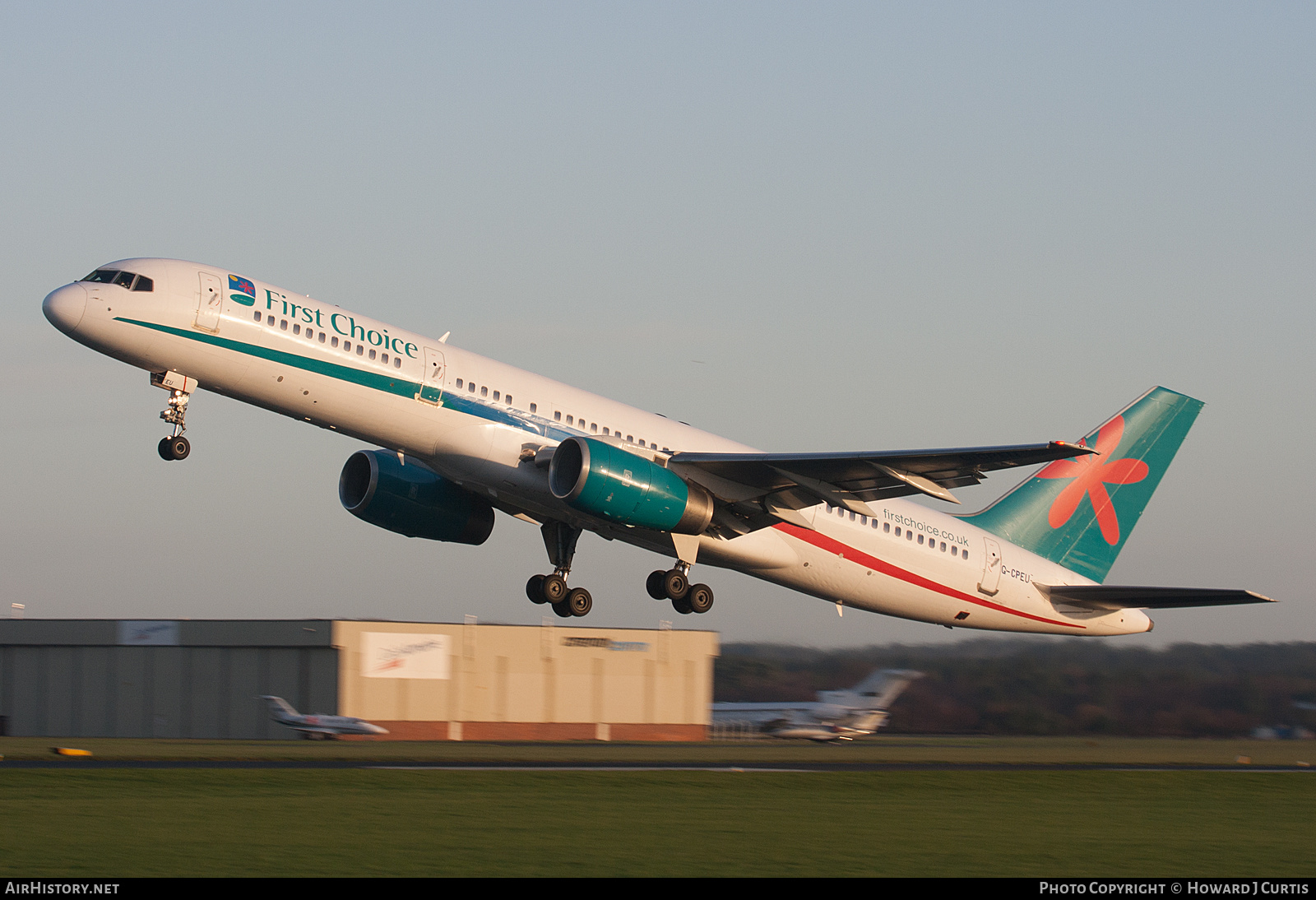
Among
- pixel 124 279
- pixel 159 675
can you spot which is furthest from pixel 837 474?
pixel 159 675

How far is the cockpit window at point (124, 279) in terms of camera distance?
2670 cm

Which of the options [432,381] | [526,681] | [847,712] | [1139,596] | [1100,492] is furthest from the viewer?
[526,681]

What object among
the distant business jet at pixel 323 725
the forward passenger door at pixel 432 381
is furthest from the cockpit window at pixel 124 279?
the distant business jet at pixel 323 725

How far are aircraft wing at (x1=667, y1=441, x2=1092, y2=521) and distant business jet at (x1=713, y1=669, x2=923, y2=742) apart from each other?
28783 millimetres

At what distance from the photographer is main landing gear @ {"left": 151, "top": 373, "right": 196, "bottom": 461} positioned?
2719 cm

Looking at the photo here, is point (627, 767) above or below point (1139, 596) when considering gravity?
below

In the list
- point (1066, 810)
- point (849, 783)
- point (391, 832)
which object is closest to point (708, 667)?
point (849, 783)

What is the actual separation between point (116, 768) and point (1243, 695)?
3892cm

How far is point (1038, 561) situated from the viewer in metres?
37.0

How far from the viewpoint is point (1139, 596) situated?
115 ft

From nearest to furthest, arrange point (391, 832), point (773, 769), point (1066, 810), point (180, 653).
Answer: point (391, 832)
point (1066, 810)
point (773, 769)
point (180, 653)

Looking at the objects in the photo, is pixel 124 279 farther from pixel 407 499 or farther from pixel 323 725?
pixel 323 725

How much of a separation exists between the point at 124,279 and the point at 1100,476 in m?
25.6

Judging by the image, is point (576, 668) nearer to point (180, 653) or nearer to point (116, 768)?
point (180, 653)
